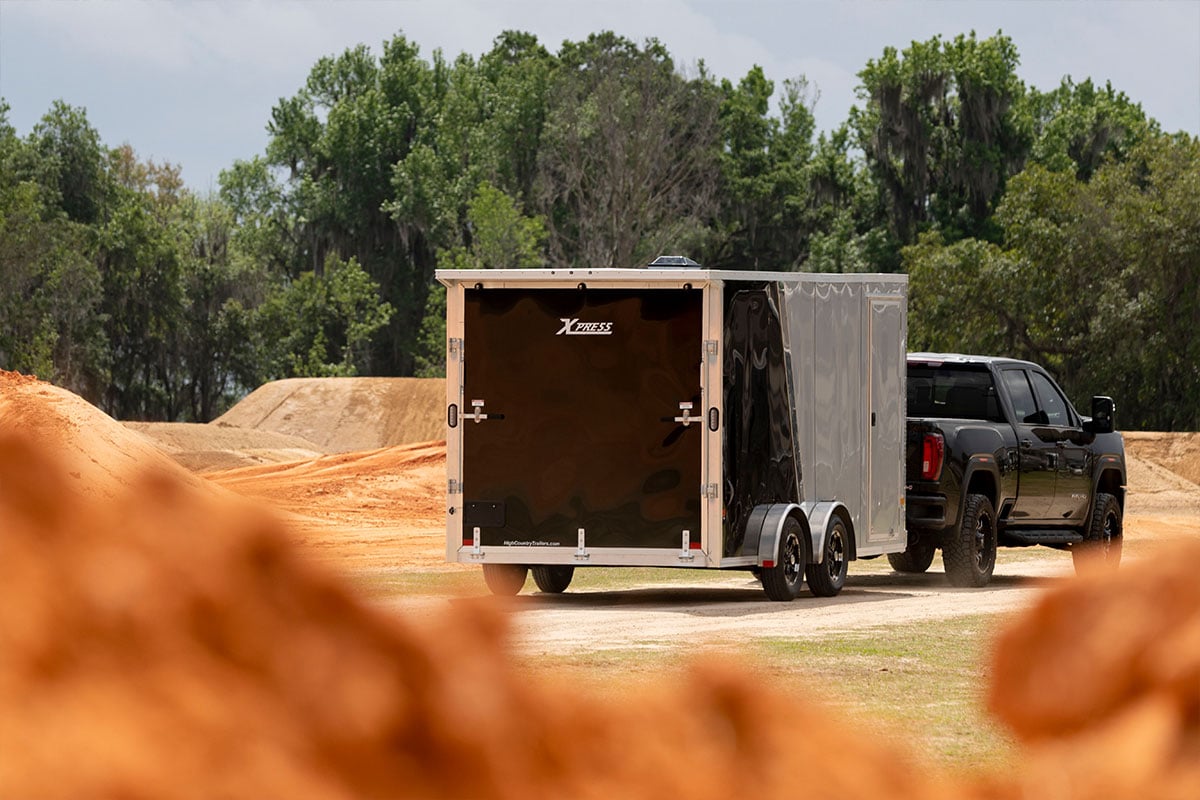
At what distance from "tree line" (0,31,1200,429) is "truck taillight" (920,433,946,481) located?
126 ft

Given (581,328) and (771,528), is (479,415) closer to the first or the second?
(581,328)

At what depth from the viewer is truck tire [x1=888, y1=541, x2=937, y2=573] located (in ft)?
Answer: 64.8

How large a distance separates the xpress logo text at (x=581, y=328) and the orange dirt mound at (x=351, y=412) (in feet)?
142

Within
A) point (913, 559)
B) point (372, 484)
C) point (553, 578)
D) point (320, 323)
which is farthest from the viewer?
point (320, 323)

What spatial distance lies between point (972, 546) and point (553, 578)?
406 centimetres

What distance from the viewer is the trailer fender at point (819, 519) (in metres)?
16.0

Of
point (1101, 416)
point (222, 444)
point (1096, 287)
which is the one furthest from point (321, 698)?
point (1096, 287)

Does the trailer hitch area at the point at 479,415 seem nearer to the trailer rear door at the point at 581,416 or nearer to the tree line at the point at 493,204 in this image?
the trailer rear door at the point at 581,416

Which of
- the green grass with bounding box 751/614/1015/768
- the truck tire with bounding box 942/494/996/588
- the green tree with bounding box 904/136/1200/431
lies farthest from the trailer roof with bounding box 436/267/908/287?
the green tree with bounding box 904/136/1200/431

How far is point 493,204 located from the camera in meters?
72.7

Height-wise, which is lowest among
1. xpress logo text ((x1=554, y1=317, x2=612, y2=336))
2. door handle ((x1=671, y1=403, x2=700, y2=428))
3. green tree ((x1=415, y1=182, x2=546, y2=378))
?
door handle ((x1=671, y1=403, x2=700, y2=428))

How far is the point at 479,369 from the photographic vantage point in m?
16.2

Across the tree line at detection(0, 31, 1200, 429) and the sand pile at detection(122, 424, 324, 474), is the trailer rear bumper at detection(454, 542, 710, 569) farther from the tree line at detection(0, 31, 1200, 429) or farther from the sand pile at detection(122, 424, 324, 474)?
the tree line at detection(0, 31, 1200, 429)

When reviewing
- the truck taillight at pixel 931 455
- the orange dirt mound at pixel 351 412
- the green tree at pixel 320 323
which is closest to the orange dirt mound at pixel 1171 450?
the orange dirt mound at pixel 351 412
